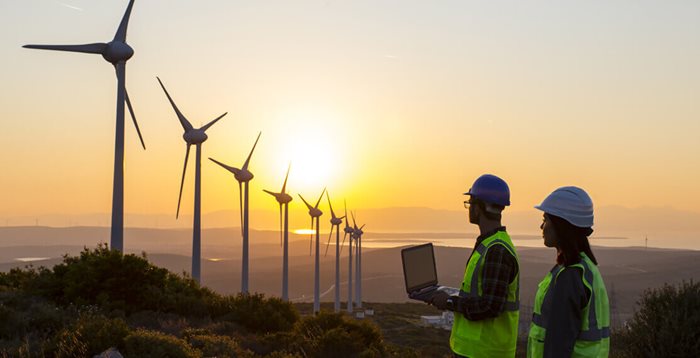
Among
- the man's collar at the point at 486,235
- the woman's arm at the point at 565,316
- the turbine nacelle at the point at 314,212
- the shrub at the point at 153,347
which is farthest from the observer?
the turbine nacelle at the point at 314,212

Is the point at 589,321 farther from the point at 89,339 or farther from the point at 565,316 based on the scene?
the point at 89,339

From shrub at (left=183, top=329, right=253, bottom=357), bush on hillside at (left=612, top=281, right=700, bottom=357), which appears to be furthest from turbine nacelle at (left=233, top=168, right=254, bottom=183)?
bush on hillside at (left=612, top=281, right=700, bottom=357)

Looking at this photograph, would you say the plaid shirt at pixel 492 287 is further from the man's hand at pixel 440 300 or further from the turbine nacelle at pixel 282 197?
the turbine nacelle at pixel 282 197

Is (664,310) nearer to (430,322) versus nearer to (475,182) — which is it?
(475,182)

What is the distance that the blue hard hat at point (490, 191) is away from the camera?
6703mm

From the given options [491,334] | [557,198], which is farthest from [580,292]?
[491,334]

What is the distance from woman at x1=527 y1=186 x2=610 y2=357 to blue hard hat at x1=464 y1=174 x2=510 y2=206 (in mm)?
1340

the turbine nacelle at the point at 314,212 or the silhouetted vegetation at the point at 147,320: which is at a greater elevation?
the turbine nacelle at the point at 314,212

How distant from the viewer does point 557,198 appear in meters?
5.32

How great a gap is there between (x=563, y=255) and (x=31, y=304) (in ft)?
62.1

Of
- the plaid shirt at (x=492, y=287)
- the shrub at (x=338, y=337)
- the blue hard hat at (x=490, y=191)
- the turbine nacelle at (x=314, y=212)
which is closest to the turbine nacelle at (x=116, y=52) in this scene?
the shrub at (x=338, y=337)

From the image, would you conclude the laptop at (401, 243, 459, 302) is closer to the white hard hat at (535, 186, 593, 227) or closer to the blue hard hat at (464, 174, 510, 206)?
the blue hard hat at (464, 174, 510, 206)

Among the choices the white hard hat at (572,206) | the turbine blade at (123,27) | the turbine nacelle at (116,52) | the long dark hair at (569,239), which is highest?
the turbine blade at (123,27)

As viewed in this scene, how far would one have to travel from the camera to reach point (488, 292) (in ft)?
20.6
